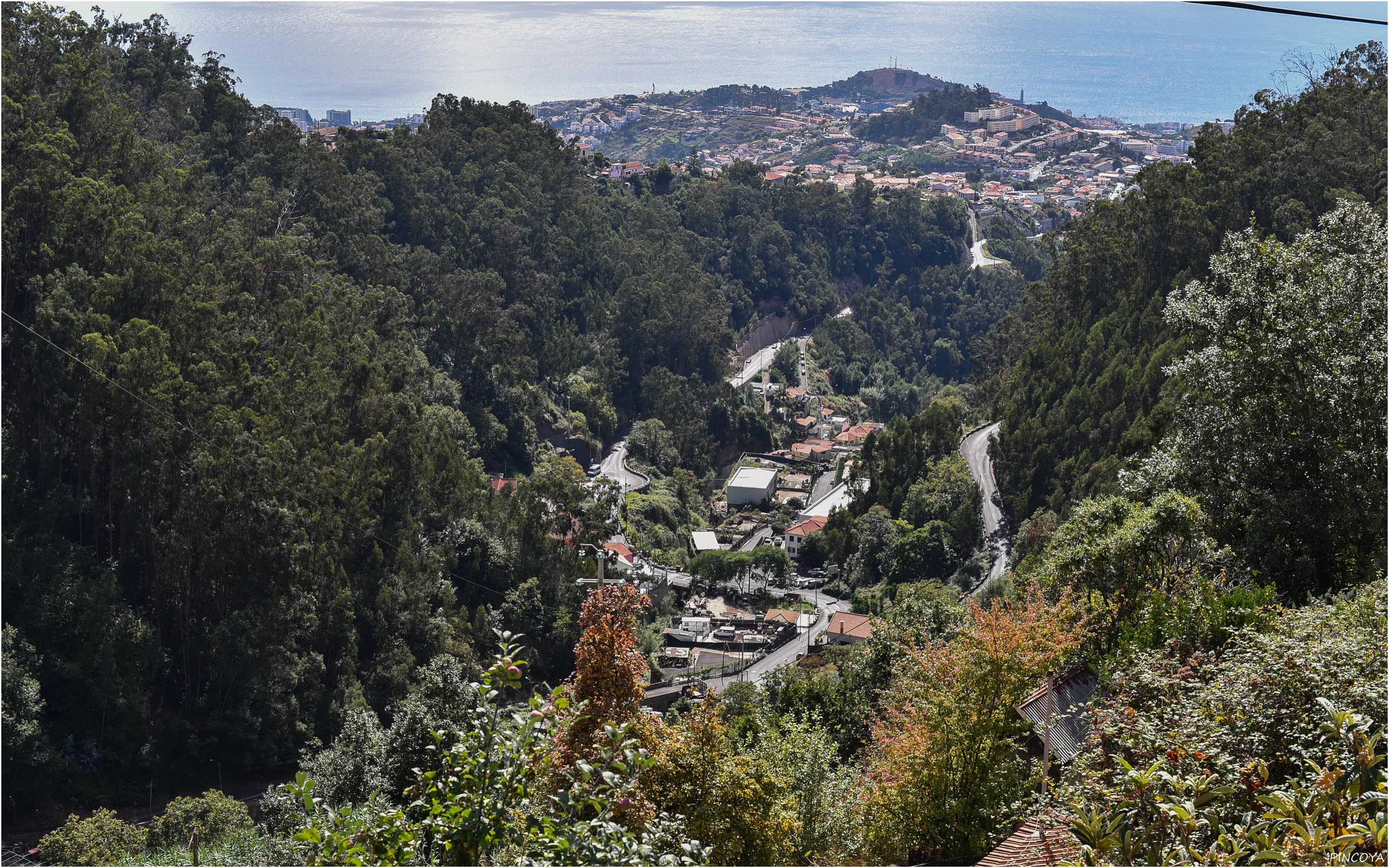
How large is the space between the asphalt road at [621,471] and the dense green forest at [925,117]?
78.1m

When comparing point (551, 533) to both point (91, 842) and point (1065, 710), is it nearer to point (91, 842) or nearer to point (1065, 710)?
point (91, 842)

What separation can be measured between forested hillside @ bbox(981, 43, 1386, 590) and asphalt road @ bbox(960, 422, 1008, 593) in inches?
21.4

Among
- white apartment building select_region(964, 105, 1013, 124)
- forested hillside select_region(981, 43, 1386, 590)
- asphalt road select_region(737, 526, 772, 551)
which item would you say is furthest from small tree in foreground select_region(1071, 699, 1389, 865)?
white apartment building select_region(964, 105, 1013, 124)

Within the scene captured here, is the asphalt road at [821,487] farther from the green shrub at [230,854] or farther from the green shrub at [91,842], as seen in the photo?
the green shrub at [91,842]

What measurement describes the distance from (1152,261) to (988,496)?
25.3 ft

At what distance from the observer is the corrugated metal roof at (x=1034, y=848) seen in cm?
479

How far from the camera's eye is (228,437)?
16453mm

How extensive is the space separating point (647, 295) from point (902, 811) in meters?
37.6

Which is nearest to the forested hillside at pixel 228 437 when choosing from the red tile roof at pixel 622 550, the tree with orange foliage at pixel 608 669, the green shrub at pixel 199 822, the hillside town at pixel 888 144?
the red tile roof at pixel 622 550

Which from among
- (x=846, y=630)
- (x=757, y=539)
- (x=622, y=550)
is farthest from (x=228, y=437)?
(x=757, y=539)

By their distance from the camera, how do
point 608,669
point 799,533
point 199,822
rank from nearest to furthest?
point 608,669
point 199,822
point 799,533

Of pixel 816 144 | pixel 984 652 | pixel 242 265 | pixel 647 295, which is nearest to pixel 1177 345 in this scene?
pixel 984 652

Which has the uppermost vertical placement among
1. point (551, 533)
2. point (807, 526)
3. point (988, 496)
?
point (551, 533)

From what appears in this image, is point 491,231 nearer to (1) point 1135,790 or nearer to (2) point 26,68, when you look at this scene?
(2) point 26,68
